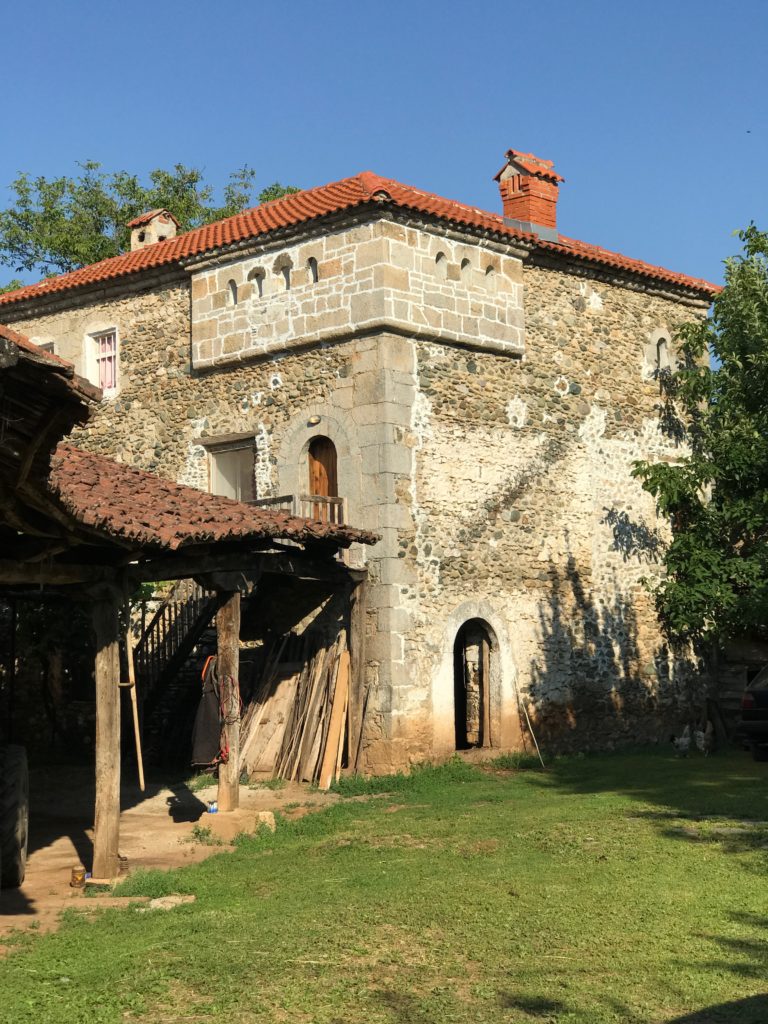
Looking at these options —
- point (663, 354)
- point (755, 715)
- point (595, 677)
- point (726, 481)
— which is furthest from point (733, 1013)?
point (663, 354)

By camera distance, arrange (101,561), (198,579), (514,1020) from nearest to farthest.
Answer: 1. (514,1020)
2. (101,561)
3. (198,579)

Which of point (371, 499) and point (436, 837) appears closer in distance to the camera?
point (436, 837)

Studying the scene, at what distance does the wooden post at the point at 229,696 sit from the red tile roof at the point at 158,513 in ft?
2.64

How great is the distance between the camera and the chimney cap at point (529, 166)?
19.6m

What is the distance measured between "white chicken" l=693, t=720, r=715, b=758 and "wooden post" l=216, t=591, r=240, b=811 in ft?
25.5

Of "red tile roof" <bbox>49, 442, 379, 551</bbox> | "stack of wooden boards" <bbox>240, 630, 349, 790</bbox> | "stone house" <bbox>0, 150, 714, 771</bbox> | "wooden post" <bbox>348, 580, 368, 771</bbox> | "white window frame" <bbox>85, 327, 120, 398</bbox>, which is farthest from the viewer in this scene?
"white window frame" <bbox>85, 327, 120, 398</bbox>

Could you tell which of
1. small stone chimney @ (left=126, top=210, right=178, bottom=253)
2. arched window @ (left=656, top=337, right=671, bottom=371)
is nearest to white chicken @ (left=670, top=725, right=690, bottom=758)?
arched window @ (left=656, top=337, right=671, bottom=371)

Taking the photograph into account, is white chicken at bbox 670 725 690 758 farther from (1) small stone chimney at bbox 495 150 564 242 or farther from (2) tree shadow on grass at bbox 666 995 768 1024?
(2) tree shadow on grass at bbox 666 995 768 1024

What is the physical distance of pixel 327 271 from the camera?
16.9m

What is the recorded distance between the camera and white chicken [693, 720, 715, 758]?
709 inches

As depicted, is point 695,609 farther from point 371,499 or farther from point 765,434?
point 371,499

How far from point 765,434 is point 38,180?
21.5m

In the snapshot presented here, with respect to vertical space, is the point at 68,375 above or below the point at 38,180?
below

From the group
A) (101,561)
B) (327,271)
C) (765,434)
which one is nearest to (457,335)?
(327,271)
